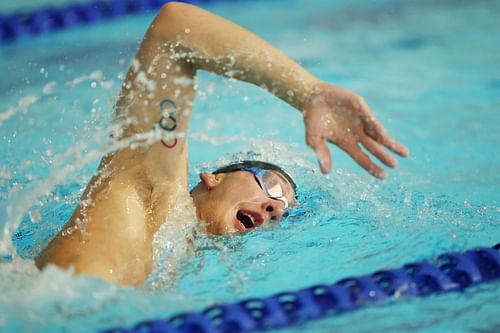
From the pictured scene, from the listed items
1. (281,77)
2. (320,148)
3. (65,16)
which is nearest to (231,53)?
(281,77)

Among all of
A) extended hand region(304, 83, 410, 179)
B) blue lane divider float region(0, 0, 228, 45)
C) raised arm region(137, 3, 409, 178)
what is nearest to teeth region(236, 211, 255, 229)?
raised arm region(137, 3, 409, 178)

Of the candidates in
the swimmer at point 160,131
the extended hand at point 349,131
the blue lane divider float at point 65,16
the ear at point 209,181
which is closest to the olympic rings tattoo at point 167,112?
the swimmer at point 160,131

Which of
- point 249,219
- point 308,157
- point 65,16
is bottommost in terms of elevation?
point 249,219

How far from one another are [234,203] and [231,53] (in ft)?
1.81

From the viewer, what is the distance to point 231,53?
72.9 inches

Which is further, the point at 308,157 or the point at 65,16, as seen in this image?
the point at 65,16

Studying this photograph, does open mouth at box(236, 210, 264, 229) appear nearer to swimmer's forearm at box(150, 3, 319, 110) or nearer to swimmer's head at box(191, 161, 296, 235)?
swimmer's head at box(191, 161, 296, 235)

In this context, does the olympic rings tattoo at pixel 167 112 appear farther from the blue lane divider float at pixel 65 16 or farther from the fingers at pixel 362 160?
the blue lane divider float at pixel 65 16

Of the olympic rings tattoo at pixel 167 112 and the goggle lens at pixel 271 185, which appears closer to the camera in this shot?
the olympic rings tattoo at pixel 167 112

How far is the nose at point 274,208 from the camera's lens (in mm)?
2295

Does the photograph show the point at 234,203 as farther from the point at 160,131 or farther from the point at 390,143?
the point at 390,143

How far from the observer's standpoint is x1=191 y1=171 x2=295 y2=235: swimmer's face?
2.22 m

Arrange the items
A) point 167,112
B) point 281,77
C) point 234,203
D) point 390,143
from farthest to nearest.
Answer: point 234,203 → point 167,112 → point 281,77 → point 390,143

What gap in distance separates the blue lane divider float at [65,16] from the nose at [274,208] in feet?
10.9
